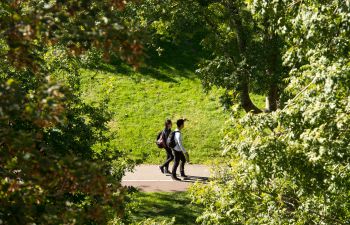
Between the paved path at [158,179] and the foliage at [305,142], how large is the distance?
679cm

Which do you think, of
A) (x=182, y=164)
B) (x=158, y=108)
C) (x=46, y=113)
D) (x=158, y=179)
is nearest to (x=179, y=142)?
(x=182, y=164)

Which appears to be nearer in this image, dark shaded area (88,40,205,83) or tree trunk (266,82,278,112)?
tree trunk (266,82,278,112)

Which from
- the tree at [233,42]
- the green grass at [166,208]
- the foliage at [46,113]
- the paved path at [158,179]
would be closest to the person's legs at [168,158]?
the paved path at [158,179]

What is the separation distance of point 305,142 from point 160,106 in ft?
47.3

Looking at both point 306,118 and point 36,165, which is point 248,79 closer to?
point 306,118

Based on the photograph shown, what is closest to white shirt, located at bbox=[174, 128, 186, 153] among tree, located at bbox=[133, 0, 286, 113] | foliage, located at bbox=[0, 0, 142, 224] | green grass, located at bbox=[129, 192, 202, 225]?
green grass, located at bbox=[129, 192, 202, 225]

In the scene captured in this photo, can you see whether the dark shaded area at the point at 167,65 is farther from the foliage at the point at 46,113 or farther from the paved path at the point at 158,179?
the foliage at the point at 46,113

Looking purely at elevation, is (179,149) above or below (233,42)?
below

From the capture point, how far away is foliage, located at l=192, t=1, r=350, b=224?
20.4ft

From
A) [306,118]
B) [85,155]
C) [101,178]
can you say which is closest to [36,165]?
[101,178]

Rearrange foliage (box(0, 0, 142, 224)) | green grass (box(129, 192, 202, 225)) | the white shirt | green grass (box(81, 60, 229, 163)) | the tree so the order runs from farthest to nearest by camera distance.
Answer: green grass (box(81, 60, 229, 163)) < the white shirt < green grass (box(129, 192, 202, 225)) < the tree < foliage (box(0, 0, 142, 224))

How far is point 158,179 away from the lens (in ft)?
51.4

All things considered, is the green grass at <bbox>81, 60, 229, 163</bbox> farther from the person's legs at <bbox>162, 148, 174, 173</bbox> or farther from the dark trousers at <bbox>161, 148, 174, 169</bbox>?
the dark trousers at <bbox>161, 148, 174, 169</bbox>

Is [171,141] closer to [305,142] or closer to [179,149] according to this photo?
[179,149]
